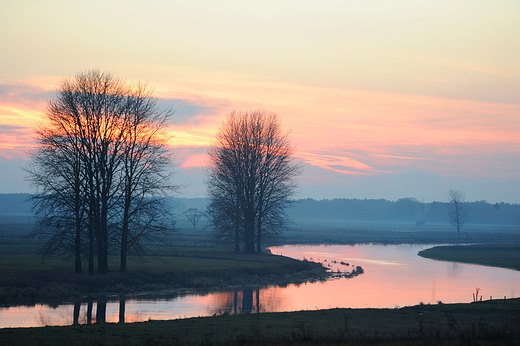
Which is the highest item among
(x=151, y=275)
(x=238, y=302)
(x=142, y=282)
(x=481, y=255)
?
(x=151, y=275)

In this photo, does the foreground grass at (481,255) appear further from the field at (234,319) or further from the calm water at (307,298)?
the field at (234,319)

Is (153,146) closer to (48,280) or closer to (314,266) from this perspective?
(48,280)

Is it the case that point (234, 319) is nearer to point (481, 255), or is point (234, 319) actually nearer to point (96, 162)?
point (96, 162)

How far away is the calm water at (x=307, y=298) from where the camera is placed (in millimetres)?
24359

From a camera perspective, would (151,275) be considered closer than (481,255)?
Yes

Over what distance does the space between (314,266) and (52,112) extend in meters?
30.1

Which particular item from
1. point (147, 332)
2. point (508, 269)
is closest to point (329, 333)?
point (147, 332)

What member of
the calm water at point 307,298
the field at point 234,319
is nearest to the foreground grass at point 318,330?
the field at point 234,319

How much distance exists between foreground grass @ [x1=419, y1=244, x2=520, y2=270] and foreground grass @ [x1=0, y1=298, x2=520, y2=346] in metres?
37.1

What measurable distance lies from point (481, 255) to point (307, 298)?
153ft

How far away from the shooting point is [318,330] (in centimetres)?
1812

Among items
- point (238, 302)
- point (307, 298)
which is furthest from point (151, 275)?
point (307, 298)

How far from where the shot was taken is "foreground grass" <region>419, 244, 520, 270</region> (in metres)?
58.9

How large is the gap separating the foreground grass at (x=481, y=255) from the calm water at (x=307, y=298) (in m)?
8.28
